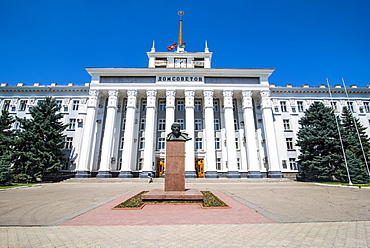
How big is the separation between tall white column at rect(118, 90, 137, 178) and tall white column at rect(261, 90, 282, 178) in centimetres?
1895

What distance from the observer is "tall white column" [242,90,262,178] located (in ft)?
80.1

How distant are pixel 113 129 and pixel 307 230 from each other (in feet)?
83.7

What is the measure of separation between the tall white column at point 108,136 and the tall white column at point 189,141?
10.5m

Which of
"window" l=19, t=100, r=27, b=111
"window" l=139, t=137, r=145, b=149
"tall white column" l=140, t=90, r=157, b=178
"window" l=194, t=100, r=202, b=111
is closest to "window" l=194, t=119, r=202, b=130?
"window" l=194, t=100, r=202, b=111

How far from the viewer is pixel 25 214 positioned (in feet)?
19.1

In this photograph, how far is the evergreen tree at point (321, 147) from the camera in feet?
65.8

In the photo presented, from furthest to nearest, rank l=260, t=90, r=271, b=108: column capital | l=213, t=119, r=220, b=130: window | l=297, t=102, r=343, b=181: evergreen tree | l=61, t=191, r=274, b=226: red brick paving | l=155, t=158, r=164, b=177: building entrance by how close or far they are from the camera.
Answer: l=213, t=119, r=220, b=130: window < l=260, t=90, r=271, b=108: column capital < l=155, t=158, r=164, b=177: building entrance < l=297, t=102, r=343, b=181: evergreen tree < l=61, t=191, r=274, b=226: red brick paving

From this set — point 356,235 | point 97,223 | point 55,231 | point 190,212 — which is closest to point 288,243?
point 356,235

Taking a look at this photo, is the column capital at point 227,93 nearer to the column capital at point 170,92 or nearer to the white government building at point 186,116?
the white government building at point 186,116

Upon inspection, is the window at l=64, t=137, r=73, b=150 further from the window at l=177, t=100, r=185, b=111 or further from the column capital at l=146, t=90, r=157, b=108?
the window at l=177, t=100, r=185, b=111

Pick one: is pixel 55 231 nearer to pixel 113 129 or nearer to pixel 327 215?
pixel 327 215

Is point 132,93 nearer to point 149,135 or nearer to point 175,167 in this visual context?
point 149,135

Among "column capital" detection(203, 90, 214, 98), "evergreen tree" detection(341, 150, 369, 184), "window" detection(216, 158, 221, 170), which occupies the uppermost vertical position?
"column capital" detection(203, 90, 214, 98)

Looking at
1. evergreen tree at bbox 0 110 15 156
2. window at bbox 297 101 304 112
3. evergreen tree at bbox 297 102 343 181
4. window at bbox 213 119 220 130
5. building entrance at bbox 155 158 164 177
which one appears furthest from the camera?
window at bbox 297 101 304 112
